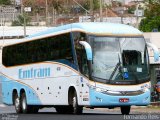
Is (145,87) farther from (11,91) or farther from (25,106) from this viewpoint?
(11,91)

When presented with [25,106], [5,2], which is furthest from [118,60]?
[5,2]

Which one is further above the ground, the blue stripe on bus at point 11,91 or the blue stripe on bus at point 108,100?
the blue stripe on bus at point 108,100

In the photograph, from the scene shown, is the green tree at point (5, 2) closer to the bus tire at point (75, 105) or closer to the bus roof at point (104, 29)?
the bus roof at point (104, 29)

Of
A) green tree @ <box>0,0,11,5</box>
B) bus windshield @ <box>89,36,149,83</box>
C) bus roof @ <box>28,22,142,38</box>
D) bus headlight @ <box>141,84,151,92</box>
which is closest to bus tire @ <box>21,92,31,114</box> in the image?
bus roof @ <box>28,22,142,38</box>

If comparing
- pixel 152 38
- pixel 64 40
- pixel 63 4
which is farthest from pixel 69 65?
pixel 63 4

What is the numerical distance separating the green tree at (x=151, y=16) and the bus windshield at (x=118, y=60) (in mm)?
57503

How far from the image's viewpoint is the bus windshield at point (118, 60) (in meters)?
33.0

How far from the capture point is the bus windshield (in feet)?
108

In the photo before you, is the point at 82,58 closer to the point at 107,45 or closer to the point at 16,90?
the point at 107,45

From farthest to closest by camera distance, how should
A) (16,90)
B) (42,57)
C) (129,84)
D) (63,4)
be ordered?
(63,4), (16,90), (42,57), (129,84)

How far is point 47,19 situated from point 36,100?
10408cm

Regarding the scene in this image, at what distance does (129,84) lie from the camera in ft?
109

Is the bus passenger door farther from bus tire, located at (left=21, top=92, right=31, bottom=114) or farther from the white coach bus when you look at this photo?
bus tire, located at (left=21, top=92, right=31, bottom=114)

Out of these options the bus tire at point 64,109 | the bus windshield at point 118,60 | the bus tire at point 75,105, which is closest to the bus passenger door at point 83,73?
the bus windshield at point 118,60
